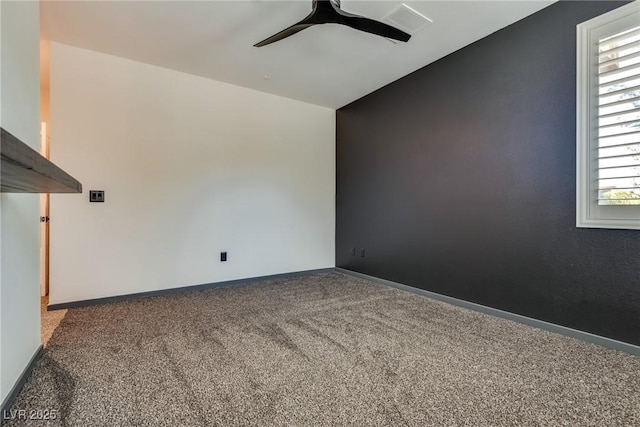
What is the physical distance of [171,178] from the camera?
319 centimetres

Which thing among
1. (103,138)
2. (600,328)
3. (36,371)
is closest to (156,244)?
(103,138)

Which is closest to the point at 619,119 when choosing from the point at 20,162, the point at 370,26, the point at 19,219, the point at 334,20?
the point at 370,26

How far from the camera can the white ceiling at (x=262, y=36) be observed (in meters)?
2.20

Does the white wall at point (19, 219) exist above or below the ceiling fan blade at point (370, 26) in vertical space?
below

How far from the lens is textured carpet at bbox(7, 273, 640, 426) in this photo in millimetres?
1246

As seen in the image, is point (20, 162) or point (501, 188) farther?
point (501, 188)

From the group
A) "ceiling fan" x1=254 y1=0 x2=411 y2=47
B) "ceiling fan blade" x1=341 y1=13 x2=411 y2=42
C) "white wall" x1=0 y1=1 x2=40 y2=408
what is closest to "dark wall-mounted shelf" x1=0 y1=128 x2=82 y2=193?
"white wall" x1=0 y1=1 x2=40 y2=408

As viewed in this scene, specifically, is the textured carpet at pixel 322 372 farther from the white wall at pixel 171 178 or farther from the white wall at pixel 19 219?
the white wall at pixel 171 178

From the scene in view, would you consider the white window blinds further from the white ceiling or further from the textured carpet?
the textured carpet

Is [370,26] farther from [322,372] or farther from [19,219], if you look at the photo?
[19,219]

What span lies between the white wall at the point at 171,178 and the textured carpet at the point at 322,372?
2.18 ft

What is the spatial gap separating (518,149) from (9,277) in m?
3.39

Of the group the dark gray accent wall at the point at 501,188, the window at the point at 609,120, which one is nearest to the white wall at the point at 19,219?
the dark gray accent wall at the point at 501,188

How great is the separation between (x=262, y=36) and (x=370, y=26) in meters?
1.11
